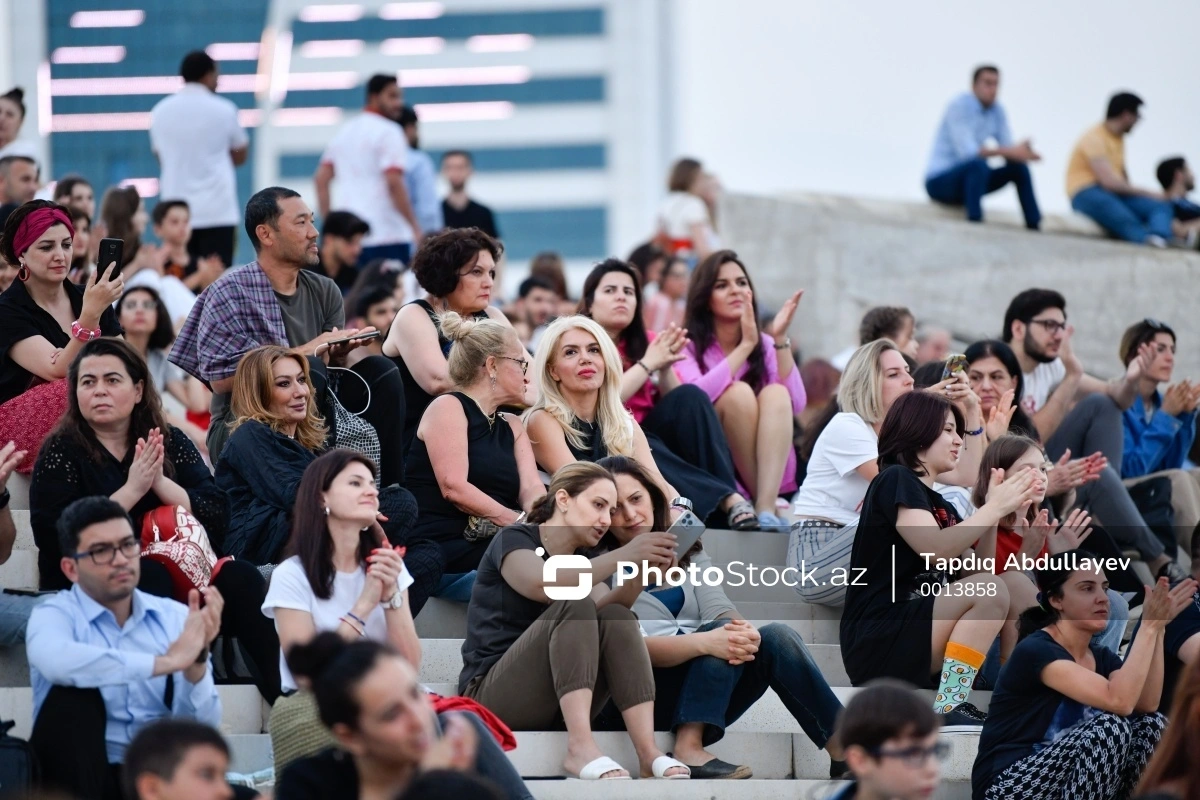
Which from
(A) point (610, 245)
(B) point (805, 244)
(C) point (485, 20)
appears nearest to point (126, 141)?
(C) point (485, 20)

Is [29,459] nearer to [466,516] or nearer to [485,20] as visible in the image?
[466,516]

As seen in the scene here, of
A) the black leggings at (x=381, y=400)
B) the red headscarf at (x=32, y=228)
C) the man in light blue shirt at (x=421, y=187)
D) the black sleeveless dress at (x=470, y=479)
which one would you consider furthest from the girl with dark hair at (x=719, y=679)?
the man in light blue shirt at (x=421, y=187)

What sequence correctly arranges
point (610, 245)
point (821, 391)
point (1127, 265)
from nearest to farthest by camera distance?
point (821, 391), point (1127, 265), point (610, 245)

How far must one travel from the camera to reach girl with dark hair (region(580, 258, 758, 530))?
7094 mm

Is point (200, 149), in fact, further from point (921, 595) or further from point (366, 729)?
point (366, 729)

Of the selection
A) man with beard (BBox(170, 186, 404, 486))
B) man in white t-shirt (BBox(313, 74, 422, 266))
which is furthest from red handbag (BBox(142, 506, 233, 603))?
man in white t-shirt (BBox(313, 74, 422, 266))

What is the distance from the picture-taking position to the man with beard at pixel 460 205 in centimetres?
1199

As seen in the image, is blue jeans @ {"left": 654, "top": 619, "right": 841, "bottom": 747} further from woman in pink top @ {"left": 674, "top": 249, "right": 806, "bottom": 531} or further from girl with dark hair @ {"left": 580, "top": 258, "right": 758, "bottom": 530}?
woman in pink top @ {"left": 674, "top": 249, "right": 806, "bottom": 531}

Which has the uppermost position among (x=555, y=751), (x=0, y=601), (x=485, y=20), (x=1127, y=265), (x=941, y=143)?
(x=485, y=20)

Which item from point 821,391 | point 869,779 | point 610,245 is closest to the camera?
point 869,779

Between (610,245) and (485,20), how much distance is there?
11342mm

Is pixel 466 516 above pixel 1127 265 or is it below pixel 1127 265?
below

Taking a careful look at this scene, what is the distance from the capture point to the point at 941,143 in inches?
497

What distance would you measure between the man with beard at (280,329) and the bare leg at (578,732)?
1595 millimetres
